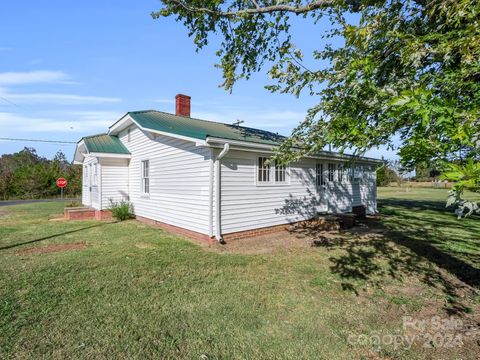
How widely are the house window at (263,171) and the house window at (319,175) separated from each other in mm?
3108

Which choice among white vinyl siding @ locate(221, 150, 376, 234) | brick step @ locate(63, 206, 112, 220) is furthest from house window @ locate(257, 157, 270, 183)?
brick step @ locate(63, 206, 112, 220)

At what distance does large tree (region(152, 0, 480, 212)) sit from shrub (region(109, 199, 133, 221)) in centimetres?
764

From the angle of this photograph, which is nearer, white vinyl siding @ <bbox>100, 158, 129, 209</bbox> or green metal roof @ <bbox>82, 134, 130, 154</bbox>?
green metal roof @ <bbox>82, 134, 130, 154</bbox>

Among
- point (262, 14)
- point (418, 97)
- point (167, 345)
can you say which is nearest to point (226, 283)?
point (167, 345)

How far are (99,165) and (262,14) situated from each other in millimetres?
9457

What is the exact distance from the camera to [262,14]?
6.94 meters

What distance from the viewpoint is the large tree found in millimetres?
2248

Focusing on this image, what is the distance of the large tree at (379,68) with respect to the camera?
7.38 ft

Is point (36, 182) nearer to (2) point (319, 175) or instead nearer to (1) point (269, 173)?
(1) point (269, 173)

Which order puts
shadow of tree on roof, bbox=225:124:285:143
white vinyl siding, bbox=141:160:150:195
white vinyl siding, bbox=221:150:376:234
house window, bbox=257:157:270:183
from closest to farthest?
white vinyl siding, bbox=221:150:376:234 → house window, bbox=257:157:270:183 → shadow of tree on roof, bbox=225:124:285:143 → white vinyl siding, bbox=141:160:150:195

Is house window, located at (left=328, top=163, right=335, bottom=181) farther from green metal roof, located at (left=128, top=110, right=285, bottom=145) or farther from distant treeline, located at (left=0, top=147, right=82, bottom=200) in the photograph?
distant treeline, located at (left=0, top=147, right=82, bottom=200)

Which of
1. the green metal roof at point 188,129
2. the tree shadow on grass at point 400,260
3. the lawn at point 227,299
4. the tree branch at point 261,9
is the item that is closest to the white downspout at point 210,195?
the lawn at point 227,299

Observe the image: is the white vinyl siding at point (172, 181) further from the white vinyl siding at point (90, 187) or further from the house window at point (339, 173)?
the house window at point (339, 173)

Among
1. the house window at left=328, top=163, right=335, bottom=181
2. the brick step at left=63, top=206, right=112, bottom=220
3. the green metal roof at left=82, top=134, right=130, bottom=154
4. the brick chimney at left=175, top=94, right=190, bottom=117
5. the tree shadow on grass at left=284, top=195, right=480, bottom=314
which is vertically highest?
the brick chimney at left=175, top=94, right=190, bottom=117
